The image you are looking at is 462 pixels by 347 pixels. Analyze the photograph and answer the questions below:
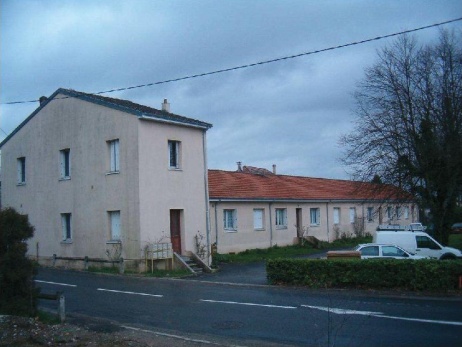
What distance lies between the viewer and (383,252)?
2088cm

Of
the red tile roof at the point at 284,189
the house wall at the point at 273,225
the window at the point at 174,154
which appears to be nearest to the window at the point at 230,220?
the house wall at the point at 273,225

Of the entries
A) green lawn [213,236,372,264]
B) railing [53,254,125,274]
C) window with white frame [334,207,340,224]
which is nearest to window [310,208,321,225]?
green lawn [213,236,372,264]

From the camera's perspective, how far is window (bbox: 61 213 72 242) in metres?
27.9

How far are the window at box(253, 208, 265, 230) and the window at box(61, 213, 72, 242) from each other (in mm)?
12157

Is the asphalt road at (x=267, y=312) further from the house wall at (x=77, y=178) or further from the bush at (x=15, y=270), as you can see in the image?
the house wall at (x=77, y=178)

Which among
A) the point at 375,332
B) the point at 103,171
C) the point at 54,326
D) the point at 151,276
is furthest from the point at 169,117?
the point at 375,332

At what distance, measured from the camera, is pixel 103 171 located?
2575 cm

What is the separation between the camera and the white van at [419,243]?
2367 centimetres

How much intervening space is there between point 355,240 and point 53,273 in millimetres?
27115

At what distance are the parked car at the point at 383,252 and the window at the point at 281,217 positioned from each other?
1597 centimetres

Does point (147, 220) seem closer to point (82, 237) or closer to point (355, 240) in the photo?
point (82, 237)

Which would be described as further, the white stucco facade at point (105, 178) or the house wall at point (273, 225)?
the house wall at point (273, 225)

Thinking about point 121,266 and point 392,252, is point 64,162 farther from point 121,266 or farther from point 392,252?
point 392,252

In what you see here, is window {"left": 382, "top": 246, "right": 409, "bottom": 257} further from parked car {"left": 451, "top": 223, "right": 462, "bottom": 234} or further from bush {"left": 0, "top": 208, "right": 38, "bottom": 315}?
parked car {"left": 451, "top": 223, "right": 462, "bottom": 234}
